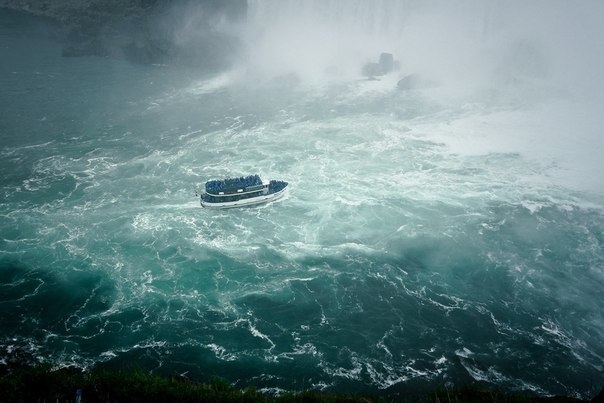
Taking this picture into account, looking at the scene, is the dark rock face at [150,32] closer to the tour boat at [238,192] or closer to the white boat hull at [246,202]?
the tour boat at [238,192]

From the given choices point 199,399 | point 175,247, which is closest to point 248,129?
point 175,247

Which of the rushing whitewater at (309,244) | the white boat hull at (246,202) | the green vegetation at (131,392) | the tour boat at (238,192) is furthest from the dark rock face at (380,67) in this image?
the green vegetation at (131,392)

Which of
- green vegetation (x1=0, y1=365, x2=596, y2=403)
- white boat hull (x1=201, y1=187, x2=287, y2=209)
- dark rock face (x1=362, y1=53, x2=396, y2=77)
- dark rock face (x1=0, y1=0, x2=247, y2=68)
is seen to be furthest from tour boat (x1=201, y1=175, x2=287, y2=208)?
dark rock face (x1=0, y1=0, x2=247, y2=68)

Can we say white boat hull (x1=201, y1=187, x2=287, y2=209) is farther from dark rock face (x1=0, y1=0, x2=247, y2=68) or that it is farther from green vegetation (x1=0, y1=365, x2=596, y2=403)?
dark rock face (x1=0, y1=0, x2=247, y2=68)

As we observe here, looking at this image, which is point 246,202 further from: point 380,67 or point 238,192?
point 380,67

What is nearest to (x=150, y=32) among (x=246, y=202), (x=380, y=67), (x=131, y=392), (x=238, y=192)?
(x=380, y=67)

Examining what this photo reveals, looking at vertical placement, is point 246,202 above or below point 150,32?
below

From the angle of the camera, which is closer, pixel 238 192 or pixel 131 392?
pixel 131 392
